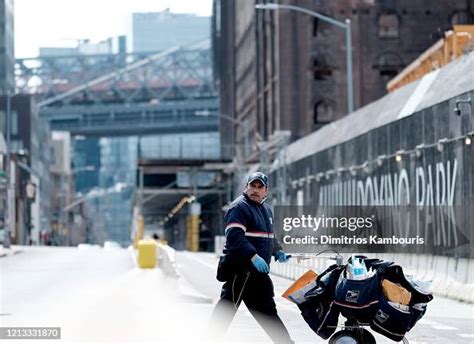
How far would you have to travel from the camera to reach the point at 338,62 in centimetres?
10531

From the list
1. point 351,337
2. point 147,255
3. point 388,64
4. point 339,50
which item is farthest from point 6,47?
point 351,337

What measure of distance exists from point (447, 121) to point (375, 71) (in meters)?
75.5

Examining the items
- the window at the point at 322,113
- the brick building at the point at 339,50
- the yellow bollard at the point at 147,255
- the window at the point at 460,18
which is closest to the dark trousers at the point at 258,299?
the yellow bollard at the point at 147,255

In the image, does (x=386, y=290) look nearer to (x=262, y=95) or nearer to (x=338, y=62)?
(x=338, y=62)

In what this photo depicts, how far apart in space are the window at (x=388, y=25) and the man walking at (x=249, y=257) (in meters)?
94.2

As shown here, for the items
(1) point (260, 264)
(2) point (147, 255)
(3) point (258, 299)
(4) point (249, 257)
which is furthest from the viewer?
(2) point (147, 255)

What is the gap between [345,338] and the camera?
39.3ft

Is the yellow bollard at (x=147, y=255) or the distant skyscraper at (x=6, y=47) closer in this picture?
the yellow bollard at (x=147, y=255)

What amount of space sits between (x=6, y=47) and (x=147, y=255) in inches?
3257

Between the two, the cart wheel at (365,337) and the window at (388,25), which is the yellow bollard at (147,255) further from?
the window at (388,25)

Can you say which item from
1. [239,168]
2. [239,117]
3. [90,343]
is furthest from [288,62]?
[90,343]

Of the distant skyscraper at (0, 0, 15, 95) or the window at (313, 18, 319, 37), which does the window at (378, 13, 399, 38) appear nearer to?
the window at (313, 18, 319, 37)

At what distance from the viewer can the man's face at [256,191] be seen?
476 inches

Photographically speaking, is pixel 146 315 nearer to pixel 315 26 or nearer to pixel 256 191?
pixel 256 191
